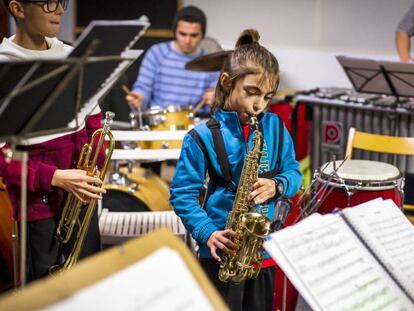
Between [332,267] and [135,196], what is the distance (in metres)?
2.08

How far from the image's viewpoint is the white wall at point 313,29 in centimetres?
564

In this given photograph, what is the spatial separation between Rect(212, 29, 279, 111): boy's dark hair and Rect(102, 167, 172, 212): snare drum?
1.47 m

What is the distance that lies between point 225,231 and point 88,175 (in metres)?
0.50

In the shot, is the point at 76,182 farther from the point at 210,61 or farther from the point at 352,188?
the point at 210,61

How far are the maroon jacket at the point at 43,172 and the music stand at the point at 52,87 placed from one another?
38cm

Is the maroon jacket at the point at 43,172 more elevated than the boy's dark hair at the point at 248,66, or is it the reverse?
the boy's dark hair at the point at 248,66

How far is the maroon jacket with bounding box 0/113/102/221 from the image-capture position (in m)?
2.15

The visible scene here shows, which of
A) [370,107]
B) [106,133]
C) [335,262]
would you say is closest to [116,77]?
[106,133]

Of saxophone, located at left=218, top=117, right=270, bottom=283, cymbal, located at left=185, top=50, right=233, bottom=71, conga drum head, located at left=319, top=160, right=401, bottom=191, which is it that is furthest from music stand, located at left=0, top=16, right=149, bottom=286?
cymbal, located at left=185, top=50, right=233, bottom=71

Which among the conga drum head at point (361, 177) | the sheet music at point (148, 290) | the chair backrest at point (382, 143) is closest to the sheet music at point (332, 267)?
the sheet music at point (148, 290)

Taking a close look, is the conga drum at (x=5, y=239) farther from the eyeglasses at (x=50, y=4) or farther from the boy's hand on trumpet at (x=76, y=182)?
the eyeglasses at (x=50, y=4)

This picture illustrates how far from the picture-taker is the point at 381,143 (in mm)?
3424

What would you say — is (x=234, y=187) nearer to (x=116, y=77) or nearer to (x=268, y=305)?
(x=268, y=305)

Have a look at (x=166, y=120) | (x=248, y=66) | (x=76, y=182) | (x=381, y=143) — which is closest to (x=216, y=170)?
(x=248, y=66)
